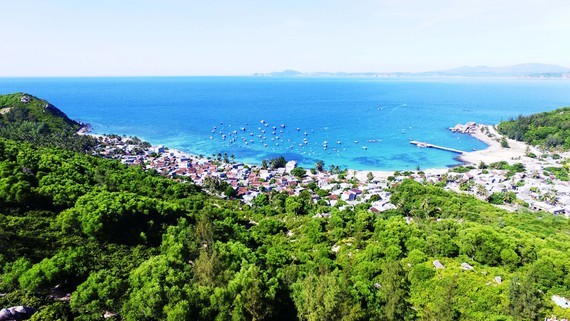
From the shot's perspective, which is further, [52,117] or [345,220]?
[52,117]

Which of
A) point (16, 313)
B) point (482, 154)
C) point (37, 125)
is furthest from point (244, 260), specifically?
point (37, 125)

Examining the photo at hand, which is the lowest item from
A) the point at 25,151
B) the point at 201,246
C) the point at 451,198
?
the point at 451,198

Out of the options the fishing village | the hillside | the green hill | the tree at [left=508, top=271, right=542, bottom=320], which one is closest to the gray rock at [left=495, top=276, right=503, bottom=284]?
the tree at [left=508, top=271, right=542, bottom=320]

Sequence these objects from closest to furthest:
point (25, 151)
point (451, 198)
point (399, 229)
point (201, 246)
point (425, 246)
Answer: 1. point (201, 246)
2. point (425, 246)
3. point (399, 229)
4. point (25, 151)
5. point (451, 198)

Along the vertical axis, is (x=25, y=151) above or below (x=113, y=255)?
above

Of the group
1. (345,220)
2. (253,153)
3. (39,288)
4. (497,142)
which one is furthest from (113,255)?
(497,142)

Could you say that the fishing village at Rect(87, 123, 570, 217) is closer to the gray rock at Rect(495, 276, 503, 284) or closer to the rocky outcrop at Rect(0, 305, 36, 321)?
the gray rock at Rect(495, 276, 503, 284)

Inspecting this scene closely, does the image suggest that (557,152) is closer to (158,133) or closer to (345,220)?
(345,220)
